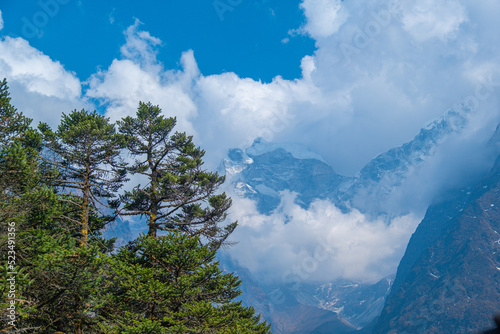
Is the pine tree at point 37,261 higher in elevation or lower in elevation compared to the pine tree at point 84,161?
lower

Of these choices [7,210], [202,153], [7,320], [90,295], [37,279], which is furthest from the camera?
[202,153]

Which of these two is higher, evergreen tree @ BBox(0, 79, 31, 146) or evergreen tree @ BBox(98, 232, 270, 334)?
evergreen tree @ BBox(0, 79, 31, 146)

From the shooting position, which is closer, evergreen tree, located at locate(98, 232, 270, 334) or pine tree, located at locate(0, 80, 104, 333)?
pine tree, located at locate(0, 80, 104, 333)

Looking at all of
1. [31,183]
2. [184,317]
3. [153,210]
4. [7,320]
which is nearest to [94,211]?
[153,210]

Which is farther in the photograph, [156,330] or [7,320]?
[156,330]

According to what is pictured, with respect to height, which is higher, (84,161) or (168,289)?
(84,161)

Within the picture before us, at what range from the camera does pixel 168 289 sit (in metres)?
22.1

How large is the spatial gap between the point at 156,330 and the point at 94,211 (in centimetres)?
1207

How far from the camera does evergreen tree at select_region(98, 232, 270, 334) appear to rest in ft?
71.1

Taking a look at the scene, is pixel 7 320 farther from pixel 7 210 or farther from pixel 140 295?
pixel 140 295

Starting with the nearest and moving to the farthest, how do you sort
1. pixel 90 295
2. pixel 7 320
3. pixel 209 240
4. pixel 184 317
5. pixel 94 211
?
pixel 7 320
pixel 90 295
pixel 184 317
pixel 94 211
pixel 209 240

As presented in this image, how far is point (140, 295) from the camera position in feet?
70.4

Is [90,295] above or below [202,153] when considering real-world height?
below

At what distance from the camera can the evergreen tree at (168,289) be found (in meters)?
21.7
